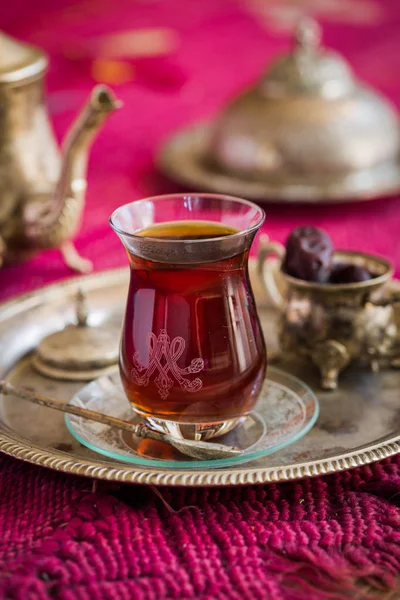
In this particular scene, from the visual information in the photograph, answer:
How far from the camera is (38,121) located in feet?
3.30

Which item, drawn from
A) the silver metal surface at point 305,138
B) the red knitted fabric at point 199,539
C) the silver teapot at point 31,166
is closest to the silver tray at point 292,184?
the silver metal surface at point 305,138

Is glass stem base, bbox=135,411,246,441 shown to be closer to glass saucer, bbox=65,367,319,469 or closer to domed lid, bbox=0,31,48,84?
glass saucer, bbox=65,367,319,469

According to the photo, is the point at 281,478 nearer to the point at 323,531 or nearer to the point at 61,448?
the point at 323,531

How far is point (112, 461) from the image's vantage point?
22.6 inches

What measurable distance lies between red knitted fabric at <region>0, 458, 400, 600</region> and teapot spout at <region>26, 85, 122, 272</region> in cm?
42

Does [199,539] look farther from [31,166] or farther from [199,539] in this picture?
[31,166]

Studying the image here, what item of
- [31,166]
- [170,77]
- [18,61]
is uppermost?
[18,61]

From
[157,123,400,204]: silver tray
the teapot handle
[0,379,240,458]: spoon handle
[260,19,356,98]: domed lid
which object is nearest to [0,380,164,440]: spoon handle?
[0,379,240,458]: spoon handle

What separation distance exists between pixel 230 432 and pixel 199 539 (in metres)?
0.10

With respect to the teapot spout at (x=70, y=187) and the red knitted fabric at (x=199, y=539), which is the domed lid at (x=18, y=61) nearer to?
the teapot spout at (x=70, y=187)

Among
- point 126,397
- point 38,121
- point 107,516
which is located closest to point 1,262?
point 38,121

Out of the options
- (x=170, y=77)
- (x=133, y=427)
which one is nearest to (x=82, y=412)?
(x=133, y=427)

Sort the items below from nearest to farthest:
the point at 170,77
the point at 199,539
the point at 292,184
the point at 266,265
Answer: the point at 199,539
the point at 266,265
the point at 292,184
the point at 170,77

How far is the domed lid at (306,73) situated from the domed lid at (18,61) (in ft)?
1.24
